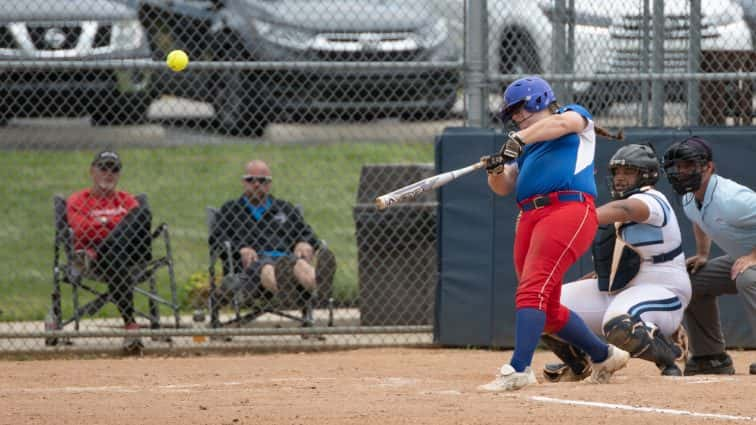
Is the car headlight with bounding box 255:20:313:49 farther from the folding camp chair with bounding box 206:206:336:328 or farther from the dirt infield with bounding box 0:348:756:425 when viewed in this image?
the dirt infield with bounding box 0:348:756:425

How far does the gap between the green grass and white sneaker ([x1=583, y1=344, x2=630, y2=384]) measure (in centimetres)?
426

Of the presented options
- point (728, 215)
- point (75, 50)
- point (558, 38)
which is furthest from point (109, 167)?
point (728, 215)

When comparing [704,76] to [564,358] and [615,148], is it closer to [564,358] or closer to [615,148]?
[615,148]

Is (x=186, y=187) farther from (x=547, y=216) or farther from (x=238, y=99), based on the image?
(x=547, y=216)

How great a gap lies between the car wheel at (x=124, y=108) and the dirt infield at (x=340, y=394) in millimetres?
3627

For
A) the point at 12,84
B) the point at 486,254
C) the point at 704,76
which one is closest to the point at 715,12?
the point at 704,76

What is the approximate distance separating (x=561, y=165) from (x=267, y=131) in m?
7.35

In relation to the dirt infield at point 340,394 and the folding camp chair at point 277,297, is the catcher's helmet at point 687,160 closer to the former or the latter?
the dirt infield at point 340,394

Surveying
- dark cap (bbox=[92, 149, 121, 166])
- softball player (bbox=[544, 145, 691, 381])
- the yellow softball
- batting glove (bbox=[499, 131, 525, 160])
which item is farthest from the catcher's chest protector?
dark cap (bbox=[92, 149, 121, 166])

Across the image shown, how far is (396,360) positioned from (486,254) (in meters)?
0.95

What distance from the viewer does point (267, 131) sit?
12.9m

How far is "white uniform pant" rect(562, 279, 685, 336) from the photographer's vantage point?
636cm

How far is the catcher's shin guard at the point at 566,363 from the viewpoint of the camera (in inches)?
253

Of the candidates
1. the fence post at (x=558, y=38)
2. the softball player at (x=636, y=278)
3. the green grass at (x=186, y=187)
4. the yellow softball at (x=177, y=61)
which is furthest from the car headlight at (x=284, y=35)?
the softball player at (x=636, y=278)
